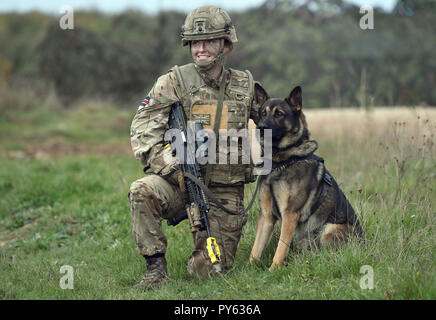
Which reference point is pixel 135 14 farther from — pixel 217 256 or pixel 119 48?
pixel 217 256

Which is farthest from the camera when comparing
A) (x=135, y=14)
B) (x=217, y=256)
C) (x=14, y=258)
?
(x=135, y=14)

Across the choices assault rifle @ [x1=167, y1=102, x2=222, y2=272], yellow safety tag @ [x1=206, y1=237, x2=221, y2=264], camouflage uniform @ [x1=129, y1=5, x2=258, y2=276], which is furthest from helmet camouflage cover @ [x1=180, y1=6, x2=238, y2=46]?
yellow safety tag @ [x1=206, y1=237, x2=221, y2=264]

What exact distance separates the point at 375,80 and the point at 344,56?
143 centimetres

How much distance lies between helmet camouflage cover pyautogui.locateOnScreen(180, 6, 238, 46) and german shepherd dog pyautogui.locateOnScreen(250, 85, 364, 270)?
61 centimetres

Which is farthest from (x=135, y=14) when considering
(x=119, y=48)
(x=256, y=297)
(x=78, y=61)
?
(x=256, y=297)

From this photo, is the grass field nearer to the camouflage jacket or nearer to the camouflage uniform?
the camouflage uniform

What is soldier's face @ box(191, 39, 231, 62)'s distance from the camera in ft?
13.4

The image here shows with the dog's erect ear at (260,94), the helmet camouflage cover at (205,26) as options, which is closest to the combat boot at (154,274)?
the dog's erect ear at (260,94)

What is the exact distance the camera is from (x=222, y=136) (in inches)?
163

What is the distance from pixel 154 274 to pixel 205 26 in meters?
2.08

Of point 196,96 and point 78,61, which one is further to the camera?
point 78,61

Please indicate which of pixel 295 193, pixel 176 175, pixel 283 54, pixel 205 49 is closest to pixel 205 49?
pixel 205 49

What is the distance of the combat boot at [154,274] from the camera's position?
366cm

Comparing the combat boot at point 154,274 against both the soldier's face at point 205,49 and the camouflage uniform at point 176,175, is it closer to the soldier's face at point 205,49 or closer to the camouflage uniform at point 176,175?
the camouflage uniform at point 176,175
